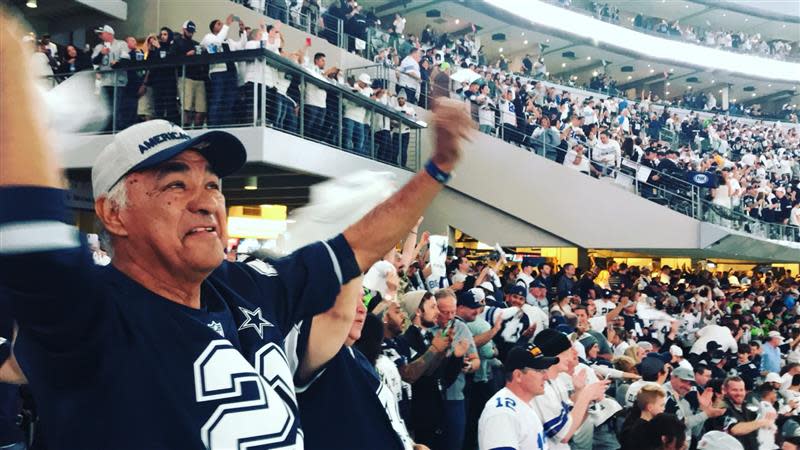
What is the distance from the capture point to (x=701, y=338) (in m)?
10.1

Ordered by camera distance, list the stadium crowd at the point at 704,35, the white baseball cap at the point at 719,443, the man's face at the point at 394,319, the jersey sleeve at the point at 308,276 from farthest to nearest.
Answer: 1. the stadium crowd at the point at 704,35
2. the man's face at the point at 394,319
3. the white baseball cap at the point at 719,443
4. the jersey sleeve at the point at 308,276

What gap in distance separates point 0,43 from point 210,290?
0.74 m

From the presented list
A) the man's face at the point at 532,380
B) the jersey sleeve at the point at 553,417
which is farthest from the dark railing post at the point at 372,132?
the man's face at the point at 532,380

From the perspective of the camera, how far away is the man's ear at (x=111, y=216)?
5.03 ft

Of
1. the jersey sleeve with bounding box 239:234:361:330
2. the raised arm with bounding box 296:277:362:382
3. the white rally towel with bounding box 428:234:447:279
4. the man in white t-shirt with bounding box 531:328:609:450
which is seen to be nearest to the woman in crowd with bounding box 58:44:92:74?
the white rally towel with bounding box 428:234:447:279

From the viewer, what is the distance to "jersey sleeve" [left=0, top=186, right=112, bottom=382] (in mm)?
1042

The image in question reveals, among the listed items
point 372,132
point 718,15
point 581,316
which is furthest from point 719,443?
point 718,15

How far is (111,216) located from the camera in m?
1.54

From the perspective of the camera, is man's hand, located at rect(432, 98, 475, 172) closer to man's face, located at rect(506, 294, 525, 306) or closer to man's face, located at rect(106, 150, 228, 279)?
man's face, located at rect(106, 150, 228, 279)

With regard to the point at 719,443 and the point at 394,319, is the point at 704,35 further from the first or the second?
the point at 394,319

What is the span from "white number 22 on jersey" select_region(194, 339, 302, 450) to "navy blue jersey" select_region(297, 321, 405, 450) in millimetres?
586

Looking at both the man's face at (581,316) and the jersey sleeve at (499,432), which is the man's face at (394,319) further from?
the man's face at (581,316)

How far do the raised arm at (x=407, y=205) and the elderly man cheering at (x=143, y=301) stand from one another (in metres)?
0.03

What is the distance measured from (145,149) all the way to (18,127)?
1.46 ft
